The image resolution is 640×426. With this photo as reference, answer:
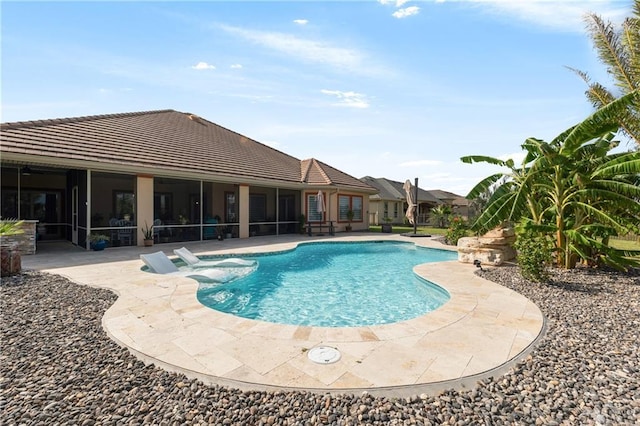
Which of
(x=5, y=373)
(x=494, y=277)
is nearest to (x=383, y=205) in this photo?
(x=494, y=277)

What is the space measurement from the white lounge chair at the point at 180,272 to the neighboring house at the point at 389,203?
24832mm

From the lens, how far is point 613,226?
7.59m

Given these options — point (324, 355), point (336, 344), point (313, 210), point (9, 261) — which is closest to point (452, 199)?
point (313, 210)

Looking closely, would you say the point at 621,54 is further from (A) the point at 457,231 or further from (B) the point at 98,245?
(B) the point at 98,245

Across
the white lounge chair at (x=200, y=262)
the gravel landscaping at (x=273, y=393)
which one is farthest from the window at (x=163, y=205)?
the gravel landscaping at (x=273, y=393)

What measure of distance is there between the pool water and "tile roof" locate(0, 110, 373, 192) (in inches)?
248

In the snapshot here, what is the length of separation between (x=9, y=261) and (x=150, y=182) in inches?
258

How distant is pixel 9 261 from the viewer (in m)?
7.24

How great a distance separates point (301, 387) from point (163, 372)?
154 cm

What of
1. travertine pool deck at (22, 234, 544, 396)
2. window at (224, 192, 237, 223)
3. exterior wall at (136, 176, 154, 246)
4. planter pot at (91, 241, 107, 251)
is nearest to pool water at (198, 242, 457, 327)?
travertine pool deck at (22, 234, 544, 396)

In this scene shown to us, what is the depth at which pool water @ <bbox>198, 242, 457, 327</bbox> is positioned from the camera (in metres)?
6.30

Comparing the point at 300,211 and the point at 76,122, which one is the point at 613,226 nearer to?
the point at 300,211

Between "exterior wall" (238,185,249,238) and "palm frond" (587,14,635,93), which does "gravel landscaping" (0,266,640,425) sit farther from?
"exterior wall" (238,185,249,238)

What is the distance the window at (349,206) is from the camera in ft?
73.6
